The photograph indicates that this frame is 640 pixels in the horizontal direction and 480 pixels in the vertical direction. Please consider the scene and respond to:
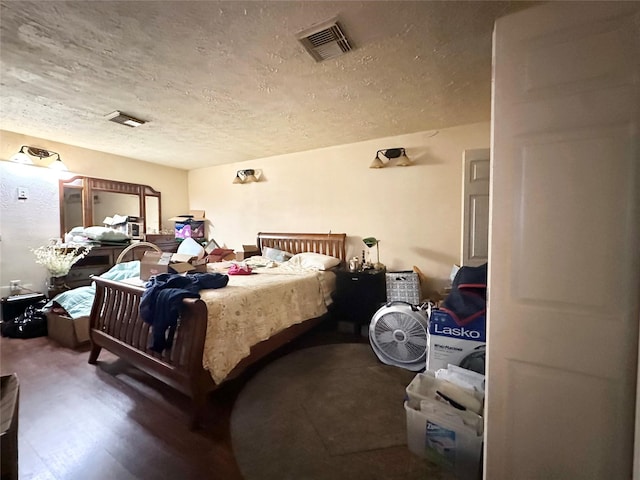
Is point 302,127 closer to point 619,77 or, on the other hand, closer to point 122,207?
point 619,77

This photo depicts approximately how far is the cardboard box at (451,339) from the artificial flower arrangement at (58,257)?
4.11m

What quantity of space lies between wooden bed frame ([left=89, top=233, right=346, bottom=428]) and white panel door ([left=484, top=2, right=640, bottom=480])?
1.58m

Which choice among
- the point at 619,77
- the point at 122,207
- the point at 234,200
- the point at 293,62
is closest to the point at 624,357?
the point at 619,77

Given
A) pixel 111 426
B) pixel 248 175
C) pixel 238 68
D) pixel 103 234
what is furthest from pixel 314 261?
pixel 103 234

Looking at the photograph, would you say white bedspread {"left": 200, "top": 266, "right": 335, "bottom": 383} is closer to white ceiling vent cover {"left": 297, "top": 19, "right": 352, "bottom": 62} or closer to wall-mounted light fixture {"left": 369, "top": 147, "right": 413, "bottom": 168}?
wall-mounted light fixture {"left": 369, "top": 147, "right": 413, "bottom": 168}

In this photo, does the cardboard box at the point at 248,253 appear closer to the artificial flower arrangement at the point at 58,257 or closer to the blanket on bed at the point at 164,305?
the artificial flower arrangement at the point at 58,257

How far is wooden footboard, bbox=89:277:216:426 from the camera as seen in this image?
1.67 m

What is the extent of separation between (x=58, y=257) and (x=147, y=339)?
237 centimetres

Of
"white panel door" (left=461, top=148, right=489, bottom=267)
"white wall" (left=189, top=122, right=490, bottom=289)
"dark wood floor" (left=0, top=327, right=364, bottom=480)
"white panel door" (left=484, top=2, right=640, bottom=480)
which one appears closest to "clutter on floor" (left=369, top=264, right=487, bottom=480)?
"white panel door" (left=484, top=2, right=640, bottom=480)

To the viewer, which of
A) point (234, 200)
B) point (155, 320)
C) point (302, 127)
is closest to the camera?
point (155, 320)

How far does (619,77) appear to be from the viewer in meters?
0.88

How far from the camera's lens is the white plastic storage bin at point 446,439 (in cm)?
129

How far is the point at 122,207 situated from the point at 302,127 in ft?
10.9

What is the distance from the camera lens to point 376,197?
3512mm
